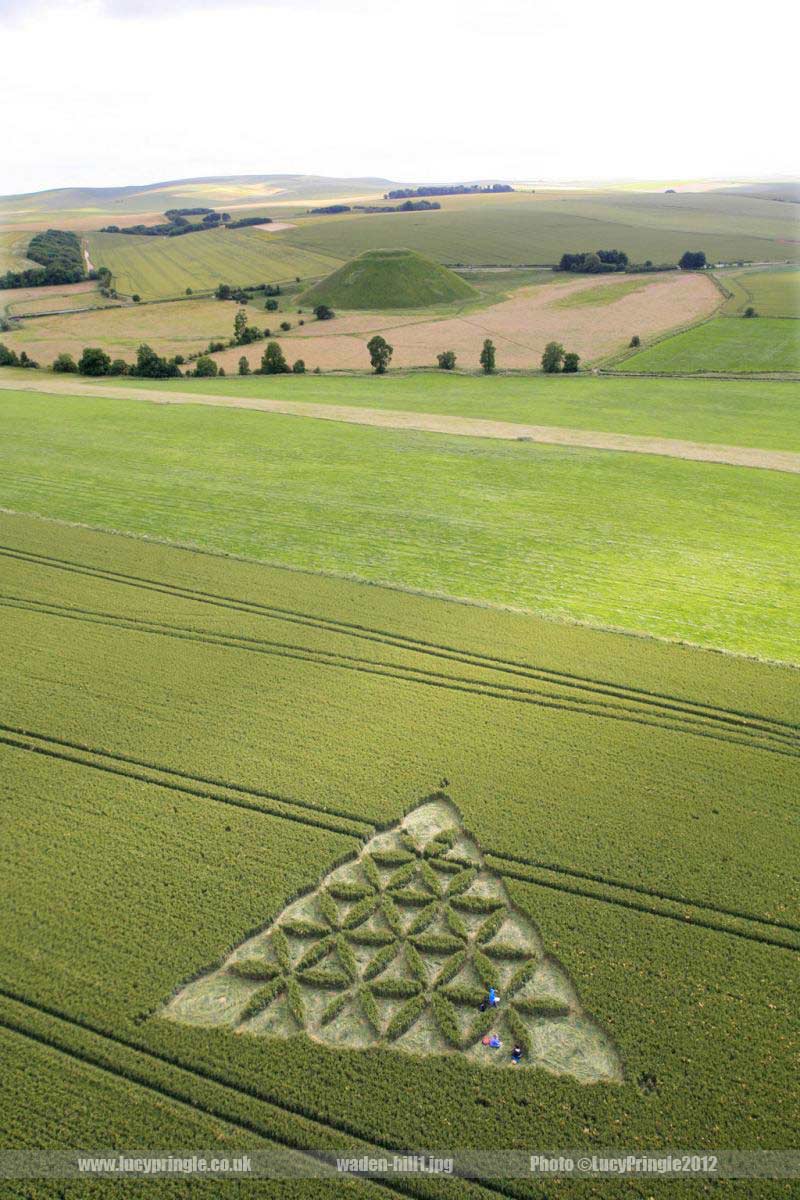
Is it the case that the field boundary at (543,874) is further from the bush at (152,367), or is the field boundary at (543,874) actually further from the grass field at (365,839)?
the bush at (152,367)

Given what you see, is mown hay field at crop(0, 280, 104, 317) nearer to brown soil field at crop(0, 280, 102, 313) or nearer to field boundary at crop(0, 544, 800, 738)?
brown soil field at crop(0, 280, 102, 313)

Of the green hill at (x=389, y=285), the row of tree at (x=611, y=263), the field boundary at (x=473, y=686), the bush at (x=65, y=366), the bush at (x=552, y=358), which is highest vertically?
the row of tree at (x=611, y=263)

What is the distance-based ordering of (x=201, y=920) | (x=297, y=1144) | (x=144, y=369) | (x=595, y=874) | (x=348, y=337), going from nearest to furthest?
(x=297, y=1144), (x=201, y=920), (x=595, y=874), (x=144, y=369), (x=348, y=337)

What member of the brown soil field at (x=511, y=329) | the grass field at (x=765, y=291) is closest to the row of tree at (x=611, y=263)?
the grass field at (x=765, y=291)

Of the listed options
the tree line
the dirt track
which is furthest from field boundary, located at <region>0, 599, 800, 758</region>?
the tree line

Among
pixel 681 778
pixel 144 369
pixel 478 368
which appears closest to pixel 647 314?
pixel 478 368

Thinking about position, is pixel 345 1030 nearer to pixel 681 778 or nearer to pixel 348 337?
pixel 681 778
